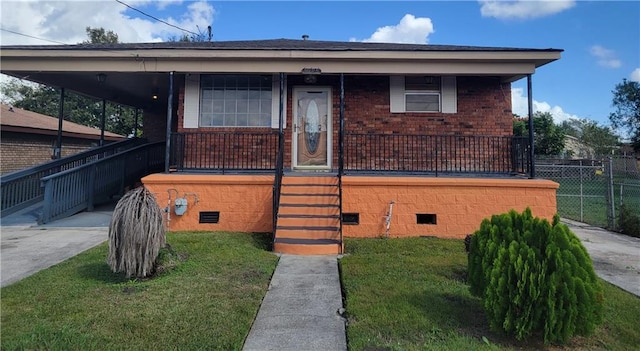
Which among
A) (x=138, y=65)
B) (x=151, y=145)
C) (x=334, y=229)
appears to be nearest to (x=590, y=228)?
(x=334, y=229)

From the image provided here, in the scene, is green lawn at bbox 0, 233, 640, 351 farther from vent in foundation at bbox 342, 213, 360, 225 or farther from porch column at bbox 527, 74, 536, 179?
porch column at bbox 527, 74, 536, 179

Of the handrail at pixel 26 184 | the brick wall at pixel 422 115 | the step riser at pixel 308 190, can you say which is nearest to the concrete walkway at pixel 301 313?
the step riser at pixel 308 190

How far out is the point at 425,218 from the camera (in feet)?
22.1

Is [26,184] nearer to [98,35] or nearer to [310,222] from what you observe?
[310,222]

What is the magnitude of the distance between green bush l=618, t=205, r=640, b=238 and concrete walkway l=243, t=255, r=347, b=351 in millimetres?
7274

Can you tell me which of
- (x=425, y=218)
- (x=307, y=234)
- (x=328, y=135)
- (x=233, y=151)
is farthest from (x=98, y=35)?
(x=425, y=218)

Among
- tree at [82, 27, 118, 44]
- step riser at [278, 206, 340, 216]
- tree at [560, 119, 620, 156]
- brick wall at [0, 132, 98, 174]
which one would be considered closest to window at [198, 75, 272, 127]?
step riser at [278, 206, 340, 216]

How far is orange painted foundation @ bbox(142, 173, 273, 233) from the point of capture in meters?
6.67

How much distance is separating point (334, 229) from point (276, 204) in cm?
115

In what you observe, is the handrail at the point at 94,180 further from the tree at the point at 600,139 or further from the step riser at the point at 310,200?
the tree at the point at 600,139

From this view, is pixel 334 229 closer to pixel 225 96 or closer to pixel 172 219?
pixel 172 219

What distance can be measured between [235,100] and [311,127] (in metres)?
2.00

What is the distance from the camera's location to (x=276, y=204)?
6.09 m

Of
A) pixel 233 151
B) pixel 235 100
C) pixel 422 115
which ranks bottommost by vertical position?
pixel 233 151
